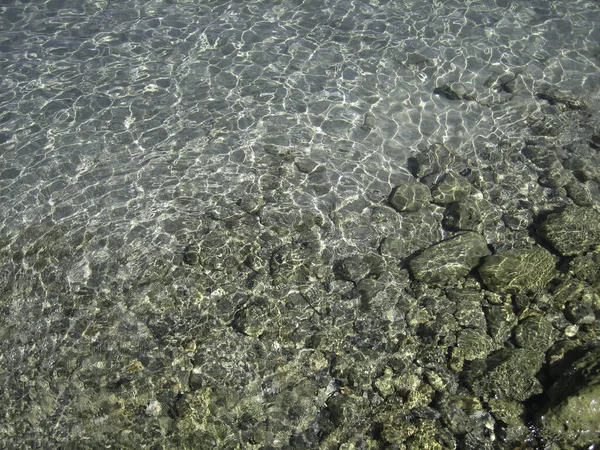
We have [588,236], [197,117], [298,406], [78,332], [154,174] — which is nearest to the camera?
[298,406]

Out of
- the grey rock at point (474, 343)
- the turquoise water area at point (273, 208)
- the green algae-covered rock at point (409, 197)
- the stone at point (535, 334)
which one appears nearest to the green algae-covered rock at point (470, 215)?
the turquoise water area at point (273, 208)

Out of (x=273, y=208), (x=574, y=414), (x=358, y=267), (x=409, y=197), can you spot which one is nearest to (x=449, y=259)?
(x=358, y=267)

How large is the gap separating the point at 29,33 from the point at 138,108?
405 centimetres

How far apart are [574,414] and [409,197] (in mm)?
4469

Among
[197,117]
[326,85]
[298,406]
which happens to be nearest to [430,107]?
[326,85]

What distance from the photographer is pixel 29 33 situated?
13602 mm

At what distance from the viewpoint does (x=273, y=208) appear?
1009cm

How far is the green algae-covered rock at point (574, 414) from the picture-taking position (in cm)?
694

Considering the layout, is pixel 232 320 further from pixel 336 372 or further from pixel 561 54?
pixel 561 54

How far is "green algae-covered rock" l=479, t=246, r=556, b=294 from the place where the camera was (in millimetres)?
8773

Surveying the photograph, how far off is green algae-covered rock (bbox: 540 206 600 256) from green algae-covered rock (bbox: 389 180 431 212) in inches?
78.7

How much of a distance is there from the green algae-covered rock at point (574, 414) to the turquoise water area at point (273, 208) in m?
0.27

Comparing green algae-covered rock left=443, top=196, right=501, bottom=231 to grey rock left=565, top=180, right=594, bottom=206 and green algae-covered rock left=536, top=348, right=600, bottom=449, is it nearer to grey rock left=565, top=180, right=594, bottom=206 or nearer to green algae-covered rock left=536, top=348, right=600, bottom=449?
grey rock left=565, top=180, right=594, bottom=206

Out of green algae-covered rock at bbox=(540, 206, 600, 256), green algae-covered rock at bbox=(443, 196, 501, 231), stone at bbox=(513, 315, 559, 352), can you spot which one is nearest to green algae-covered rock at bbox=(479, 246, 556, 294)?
green algae-covered rock at bbox=(540, 206, 600, 256)
